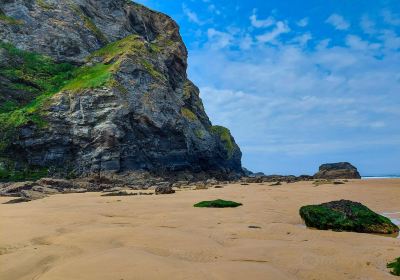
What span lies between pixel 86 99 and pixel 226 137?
44724mm

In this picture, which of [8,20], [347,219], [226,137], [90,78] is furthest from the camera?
[226,137]

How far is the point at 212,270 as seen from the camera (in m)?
3.71

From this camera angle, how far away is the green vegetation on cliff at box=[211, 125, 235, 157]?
2938 inches

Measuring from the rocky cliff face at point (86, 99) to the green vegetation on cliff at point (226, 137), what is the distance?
16.9 metres

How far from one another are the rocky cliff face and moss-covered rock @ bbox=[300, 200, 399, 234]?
27894 millimetres

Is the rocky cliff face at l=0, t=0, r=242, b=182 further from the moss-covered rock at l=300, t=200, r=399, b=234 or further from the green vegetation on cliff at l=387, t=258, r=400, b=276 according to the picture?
the green vegetation on cliff at l=387, t=258, r=400, b=276

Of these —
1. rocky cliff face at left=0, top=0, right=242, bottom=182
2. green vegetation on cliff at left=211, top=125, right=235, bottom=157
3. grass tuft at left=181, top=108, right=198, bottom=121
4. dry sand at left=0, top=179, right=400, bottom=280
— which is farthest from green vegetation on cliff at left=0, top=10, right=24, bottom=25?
dry sand at left=0, top=179, right=400, bottom=280

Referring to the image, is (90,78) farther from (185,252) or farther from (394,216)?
(185,252)

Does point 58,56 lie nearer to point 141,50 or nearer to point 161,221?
point 141,50

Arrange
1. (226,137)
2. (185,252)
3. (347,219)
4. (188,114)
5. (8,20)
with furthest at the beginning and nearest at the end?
(226,137) < (188,114) < (8,20) < (347,219) < (185,252)

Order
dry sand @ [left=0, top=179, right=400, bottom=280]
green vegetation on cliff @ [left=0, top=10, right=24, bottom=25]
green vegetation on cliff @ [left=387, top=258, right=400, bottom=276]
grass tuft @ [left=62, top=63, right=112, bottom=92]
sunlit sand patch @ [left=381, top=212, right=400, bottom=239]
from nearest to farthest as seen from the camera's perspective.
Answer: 1. dry sand @ [left=0, top=179, right=400, bottom=280]
2. green vegetation on cliff @ [left=387, top=258, right=400, bottom=276]
3. sunlit sand patch @ [left=381, top=212, right=400, bottom=239]
4. grass tuft @ [left=62, top=63, right=112, bottom=92]
5. green vegetation on cliff @ [left=0, top=10, right=24, bottom=25]

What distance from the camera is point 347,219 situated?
7.08 meters

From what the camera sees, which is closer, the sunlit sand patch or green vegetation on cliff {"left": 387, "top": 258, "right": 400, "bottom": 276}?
green vegetation on cliff {"left": 387, "top": 258, "right": 400, "bottom": 276}

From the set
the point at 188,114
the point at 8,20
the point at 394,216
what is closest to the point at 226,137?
the point at 188,114
